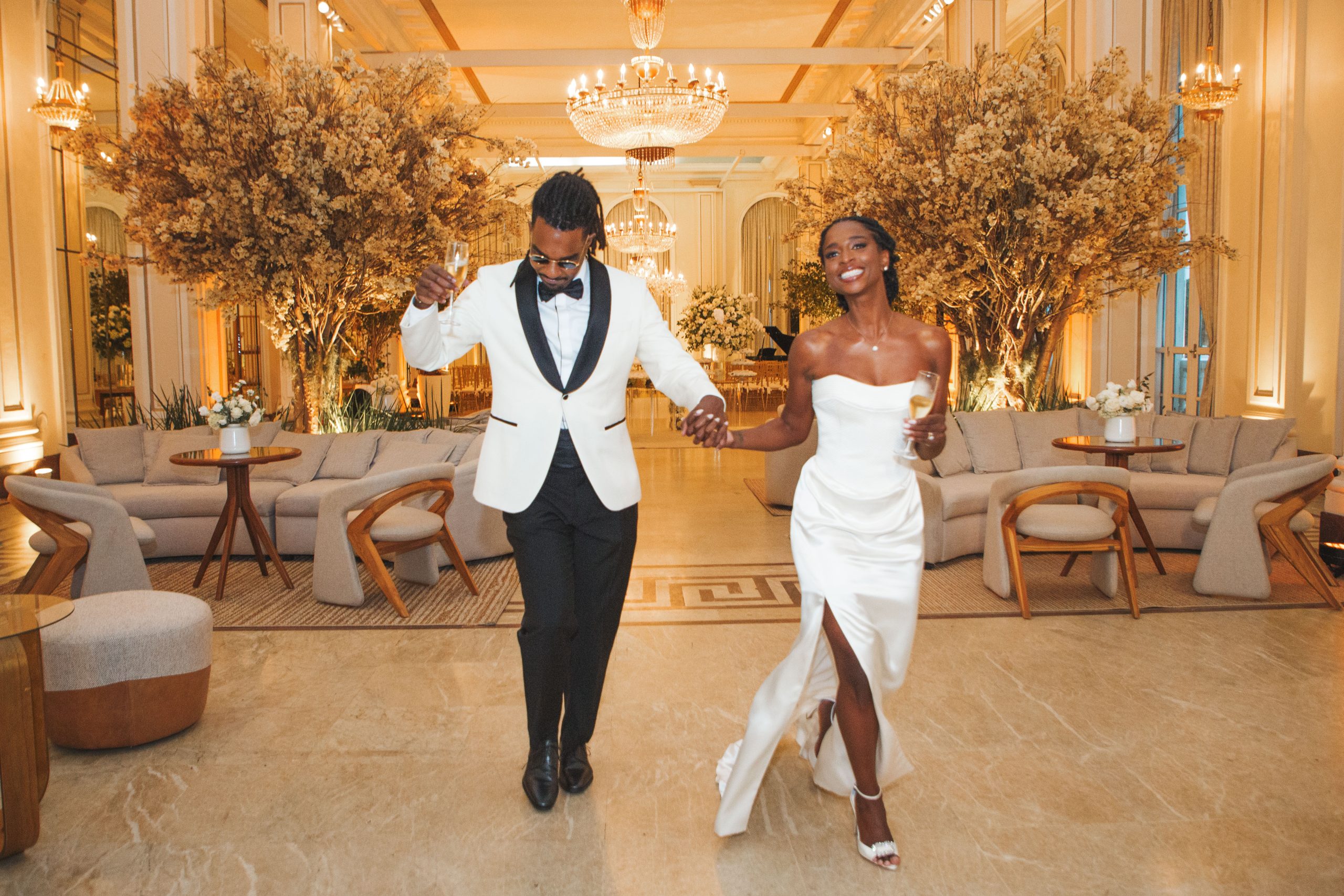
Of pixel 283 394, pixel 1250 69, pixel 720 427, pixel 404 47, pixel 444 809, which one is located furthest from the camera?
pixel 404 47

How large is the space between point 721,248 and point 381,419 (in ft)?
54.3

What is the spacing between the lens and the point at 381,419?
7805 mm

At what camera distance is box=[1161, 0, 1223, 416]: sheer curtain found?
384 inches

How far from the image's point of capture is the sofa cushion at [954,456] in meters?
6.73

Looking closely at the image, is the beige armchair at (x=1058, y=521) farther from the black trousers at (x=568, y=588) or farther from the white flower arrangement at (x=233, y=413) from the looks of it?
the white flower arrangement at (x=233, y=413)

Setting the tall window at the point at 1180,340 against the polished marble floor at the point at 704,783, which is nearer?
the polished marble floor at the point at 704,783

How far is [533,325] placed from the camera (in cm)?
268

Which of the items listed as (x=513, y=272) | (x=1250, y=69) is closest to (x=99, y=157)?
(x=513, y=272)

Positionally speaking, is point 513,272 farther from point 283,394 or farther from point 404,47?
point 404,47

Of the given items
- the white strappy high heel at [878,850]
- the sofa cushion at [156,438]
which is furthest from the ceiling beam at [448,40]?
the white strappy high heel at [878,850]

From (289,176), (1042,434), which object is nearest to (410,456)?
(289,176)

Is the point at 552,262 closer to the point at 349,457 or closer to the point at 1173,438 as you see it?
the point at 349,457

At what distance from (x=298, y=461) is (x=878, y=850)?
5.47 m

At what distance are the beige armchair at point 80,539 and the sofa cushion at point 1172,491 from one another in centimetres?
580
